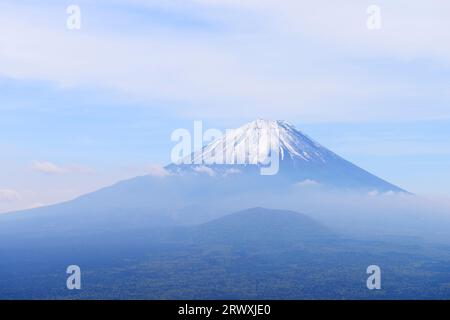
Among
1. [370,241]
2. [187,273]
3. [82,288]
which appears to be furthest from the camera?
[370,241]

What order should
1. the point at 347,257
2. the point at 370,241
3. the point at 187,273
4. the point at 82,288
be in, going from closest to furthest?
the point at 82,288
the point at 187,273
the point at 347,257
the point at 370,241

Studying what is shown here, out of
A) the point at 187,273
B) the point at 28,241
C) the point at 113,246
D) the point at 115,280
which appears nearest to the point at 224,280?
the point at 187,273

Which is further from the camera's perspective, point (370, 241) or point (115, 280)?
point (370, 241)
